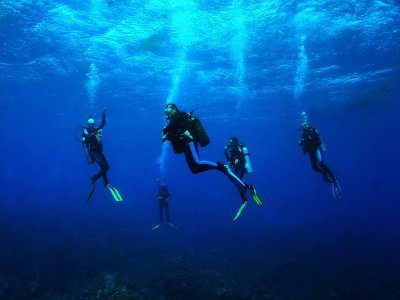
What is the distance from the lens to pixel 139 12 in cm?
1623

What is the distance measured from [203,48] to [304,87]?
488 inches

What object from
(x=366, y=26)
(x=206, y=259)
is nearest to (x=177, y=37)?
(x=366, y=26)

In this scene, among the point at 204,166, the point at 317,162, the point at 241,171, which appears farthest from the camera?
the point at 317,162

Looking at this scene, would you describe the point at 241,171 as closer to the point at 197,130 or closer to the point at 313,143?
the point at 313,143

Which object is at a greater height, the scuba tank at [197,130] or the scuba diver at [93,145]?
the scuba diver at [93,145]

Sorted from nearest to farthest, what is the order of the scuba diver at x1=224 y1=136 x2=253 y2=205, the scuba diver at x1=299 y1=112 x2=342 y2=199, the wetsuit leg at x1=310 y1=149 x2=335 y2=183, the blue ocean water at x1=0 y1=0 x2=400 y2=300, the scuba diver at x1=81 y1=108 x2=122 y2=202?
the scuba diver at x1=81 y1=108 x2=122 y2=202, the scuba diver at x1=224 y1=136 x2=253 y2=205, the scuba diver at x1=299 y1=112 x2=342 y2=199, the wetsuit leg at x1=310 y1=149 x2=335 y2=183, the blue ocean water at x1=0 y1=0 x2=400 y2=300

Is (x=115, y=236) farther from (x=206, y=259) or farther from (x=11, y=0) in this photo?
(x=11, y=0)

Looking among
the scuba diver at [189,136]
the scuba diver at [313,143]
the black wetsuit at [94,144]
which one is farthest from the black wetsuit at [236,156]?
the black wetsuit at [94,144]

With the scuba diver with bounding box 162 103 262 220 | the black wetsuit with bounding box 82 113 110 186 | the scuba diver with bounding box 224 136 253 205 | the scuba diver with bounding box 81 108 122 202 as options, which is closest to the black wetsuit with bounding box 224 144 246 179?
the scuba diver with bounding box 224 136 253 205

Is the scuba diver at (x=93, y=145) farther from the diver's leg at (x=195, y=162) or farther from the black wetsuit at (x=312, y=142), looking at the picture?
the black wetsuit at (x=312, y=142)

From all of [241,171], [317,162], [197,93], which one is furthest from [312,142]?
[197,93]

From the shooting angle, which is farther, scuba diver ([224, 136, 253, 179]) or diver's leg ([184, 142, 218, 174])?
scuba diver ([224, 136, 253, 179])

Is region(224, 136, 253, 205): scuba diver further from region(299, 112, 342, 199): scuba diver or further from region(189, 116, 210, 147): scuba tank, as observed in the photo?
region(189, 116, 210, 147): scuba tank

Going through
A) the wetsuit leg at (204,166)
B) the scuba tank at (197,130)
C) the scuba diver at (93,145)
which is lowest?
the wetsuit leg at (204,166)
